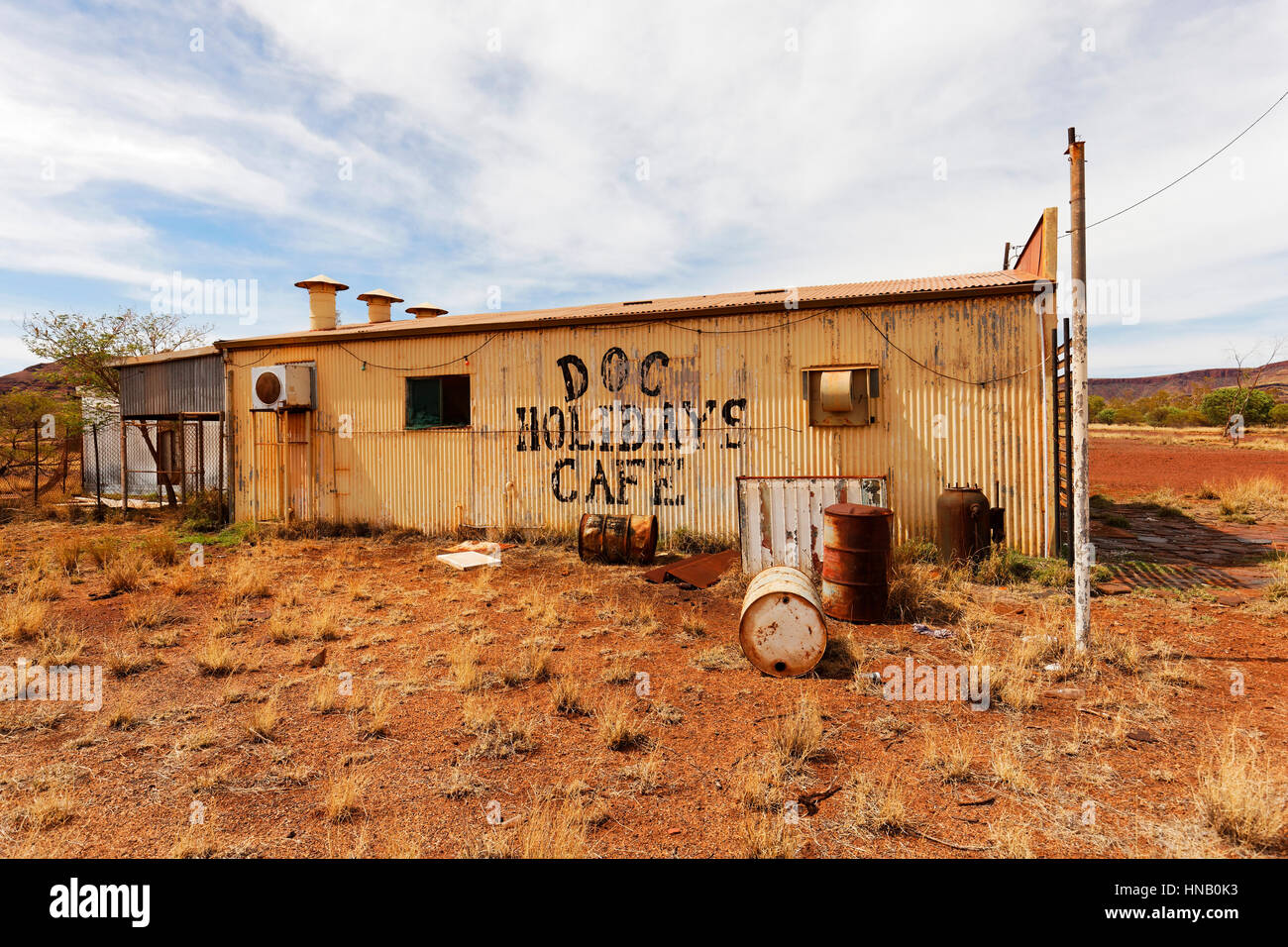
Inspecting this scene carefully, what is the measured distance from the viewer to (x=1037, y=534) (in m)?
9.45

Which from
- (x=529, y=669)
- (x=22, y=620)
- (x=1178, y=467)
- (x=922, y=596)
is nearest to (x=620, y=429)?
(x=922, y=596)

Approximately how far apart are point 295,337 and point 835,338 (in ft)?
38.7

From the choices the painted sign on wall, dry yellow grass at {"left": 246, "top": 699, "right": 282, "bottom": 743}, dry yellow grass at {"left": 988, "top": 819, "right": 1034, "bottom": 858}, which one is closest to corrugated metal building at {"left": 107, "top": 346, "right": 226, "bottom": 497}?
the painted sign on wall

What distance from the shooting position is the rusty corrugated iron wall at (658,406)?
31.9ft

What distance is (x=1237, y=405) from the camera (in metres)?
41.0

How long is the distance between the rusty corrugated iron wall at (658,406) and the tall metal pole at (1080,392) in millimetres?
4002

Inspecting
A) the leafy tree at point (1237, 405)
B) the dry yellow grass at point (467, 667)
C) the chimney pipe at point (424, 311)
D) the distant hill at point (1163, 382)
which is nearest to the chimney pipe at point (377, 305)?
the chimney pipe at point (424, 311)

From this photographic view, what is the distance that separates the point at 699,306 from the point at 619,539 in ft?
14.8

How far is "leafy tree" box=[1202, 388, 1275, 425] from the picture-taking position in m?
40.8

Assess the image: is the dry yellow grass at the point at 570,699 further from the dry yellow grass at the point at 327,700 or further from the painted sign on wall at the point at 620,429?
the painted sign on wall at the point at 620,429

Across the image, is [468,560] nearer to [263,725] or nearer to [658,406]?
[658,406]
